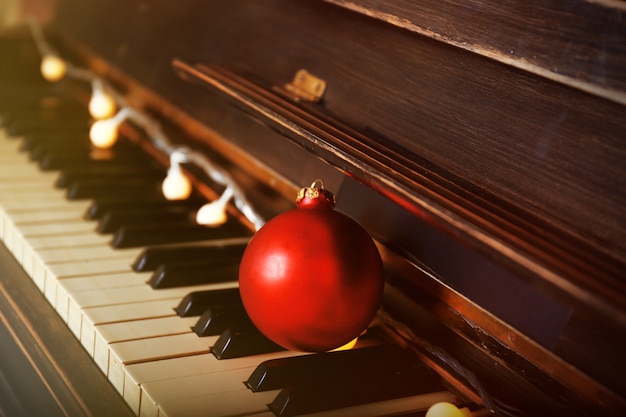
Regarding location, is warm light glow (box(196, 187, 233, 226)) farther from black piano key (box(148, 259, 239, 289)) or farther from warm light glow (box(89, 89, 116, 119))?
warm light glow (box(89, 89, 116, 119))

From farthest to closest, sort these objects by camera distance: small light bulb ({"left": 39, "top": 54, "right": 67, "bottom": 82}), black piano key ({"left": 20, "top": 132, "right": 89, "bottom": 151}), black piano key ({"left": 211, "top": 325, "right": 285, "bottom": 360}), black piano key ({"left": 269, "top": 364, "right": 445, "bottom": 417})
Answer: small light bulb ({"left": 39, "top": 54, "right": 67, "bottom": 82}), black piano key ({"left": 20, "top": 132, "right": 89, "bottom": 151}), black piano key ({"left": 211, "top": 325, "right": 285, "bottom": 360}), black piano key ({"left": 269, "top": 364, "right": 445, "bottom": 417})

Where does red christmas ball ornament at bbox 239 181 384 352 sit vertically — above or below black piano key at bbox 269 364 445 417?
above

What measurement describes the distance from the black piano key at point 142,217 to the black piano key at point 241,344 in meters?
0.46

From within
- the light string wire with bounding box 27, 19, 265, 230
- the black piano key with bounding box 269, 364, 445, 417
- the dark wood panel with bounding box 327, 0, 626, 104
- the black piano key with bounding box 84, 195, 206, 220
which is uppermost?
the dark wood panel with bounding box 327, 0, 626, 104

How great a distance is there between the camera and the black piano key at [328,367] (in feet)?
3.45

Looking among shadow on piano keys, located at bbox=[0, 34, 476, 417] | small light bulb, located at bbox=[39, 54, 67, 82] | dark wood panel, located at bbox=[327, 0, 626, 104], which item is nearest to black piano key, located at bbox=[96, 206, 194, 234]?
shadow on piano keys, located at bbox=[0, 34, 476, 417]

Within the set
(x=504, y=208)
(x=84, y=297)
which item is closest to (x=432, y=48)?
(x=504, y=208)

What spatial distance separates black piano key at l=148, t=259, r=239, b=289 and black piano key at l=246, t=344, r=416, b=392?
30 centimetres

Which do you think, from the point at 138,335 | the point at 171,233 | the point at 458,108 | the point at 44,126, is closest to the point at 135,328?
the point at 138,335

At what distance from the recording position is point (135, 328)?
118 centimetres

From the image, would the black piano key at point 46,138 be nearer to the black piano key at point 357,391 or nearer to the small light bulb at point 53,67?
the small light bulb at point 53,67

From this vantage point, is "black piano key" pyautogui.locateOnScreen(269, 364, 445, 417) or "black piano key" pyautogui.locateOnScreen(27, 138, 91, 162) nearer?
"black piano key" pyautogui.locateOnScreen(269, 364, 445, 417)

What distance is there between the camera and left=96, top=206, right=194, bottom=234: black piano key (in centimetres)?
151

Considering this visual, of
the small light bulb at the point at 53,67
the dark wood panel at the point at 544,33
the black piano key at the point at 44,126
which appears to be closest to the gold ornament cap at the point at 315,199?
the dark wood panel at the point at 544,33
